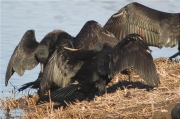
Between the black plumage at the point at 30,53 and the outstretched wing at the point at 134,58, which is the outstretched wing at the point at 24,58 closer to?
the black plumage at the point at 30,53

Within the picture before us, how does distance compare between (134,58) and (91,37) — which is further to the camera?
(91,37)

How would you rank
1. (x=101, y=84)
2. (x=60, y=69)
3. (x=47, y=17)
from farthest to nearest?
(x=47, y=17)
(x=60, y=69)
(x=101, y=84)

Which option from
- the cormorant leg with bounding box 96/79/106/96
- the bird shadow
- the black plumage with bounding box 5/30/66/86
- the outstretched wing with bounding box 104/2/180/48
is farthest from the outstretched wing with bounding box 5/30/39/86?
the outstretched wing with bounding box 104/2/180/48

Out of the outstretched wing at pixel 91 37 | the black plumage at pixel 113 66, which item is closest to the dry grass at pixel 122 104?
the black plumage at pixel 113 66

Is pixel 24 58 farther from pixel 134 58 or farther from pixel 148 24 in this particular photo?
pixel 148 24

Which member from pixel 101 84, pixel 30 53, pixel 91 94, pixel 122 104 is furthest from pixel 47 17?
pixel 122 104

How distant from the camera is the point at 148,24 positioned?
35.1 feet

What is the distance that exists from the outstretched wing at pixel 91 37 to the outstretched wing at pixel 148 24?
1.41 metres

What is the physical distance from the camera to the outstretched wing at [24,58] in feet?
31.1

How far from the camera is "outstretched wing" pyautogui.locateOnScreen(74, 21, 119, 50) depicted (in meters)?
9.11

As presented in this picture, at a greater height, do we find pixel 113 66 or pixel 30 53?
pixel 30 53

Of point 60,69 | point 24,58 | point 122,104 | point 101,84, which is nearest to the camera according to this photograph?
point 122,104

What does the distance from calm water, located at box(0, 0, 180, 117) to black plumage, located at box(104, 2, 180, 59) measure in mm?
1937

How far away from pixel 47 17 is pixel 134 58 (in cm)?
915
